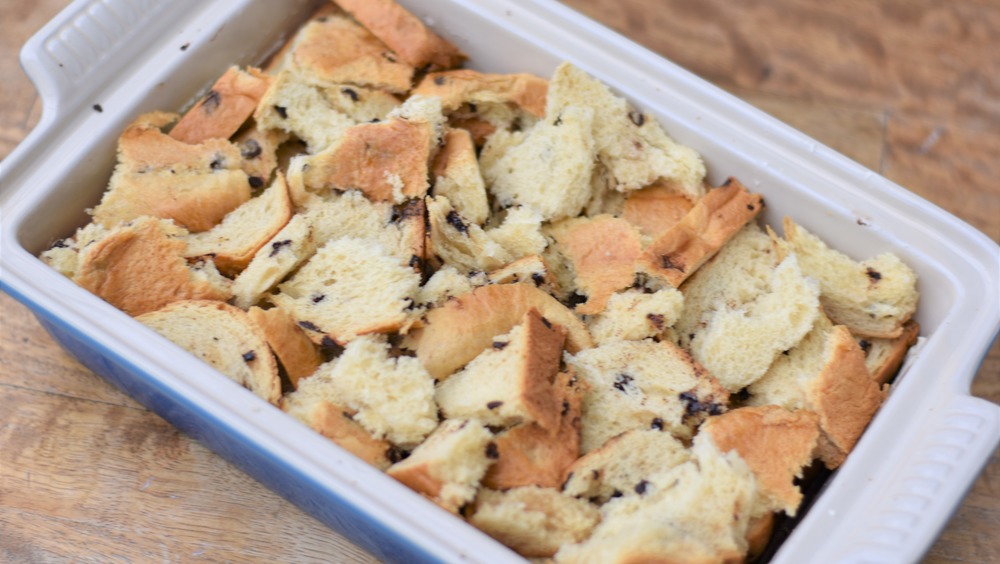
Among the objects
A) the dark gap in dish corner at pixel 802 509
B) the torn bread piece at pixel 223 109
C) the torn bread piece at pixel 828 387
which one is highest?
the torn bread piece at pixel 223 109

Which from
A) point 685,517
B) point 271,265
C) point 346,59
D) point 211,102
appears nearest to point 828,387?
point 685,517

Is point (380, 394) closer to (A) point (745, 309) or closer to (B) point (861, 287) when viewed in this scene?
(A) point (745, 309)

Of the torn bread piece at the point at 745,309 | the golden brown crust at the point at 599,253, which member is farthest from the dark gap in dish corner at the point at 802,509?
the golden brown crust at the point at 599,253

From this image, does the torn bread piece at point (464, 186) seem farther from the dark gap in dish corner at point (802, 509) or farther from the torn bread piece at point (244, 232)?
the dark gap in dish corner at point (802, 509)

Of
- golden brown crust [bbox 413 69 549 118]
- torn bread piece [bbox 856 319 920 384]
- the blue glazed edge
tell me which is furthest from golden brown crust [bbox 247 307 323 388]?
torn bread piece [bbox 856 319 920 384]

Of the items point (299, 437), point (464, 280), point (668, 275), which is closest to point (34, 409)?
point (299, 437)

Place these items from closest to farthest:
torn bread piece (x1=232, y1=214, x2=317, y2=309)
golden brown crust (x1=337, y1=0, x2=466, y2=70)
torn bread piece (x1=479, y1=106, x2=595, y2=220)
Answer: torn bread piece (x1=232, y1=214, x2=317, y2=309), torn bread piece (x1=479, y1=106, x2=595, y2=220), golden brown crust (x1=337, y1=0, x2=466, y2=70)

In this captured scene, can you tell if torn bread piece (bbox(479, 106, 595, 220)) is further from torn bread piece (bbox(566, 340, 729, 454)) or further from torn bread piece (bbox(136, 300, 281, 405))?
torn bread piece (bbox(136, 300, 281, 405))

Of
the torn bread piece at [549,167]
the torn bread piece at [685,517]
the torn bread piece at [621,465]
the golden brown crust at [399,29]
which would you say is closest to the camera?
the torn bread piece at [685,517]
